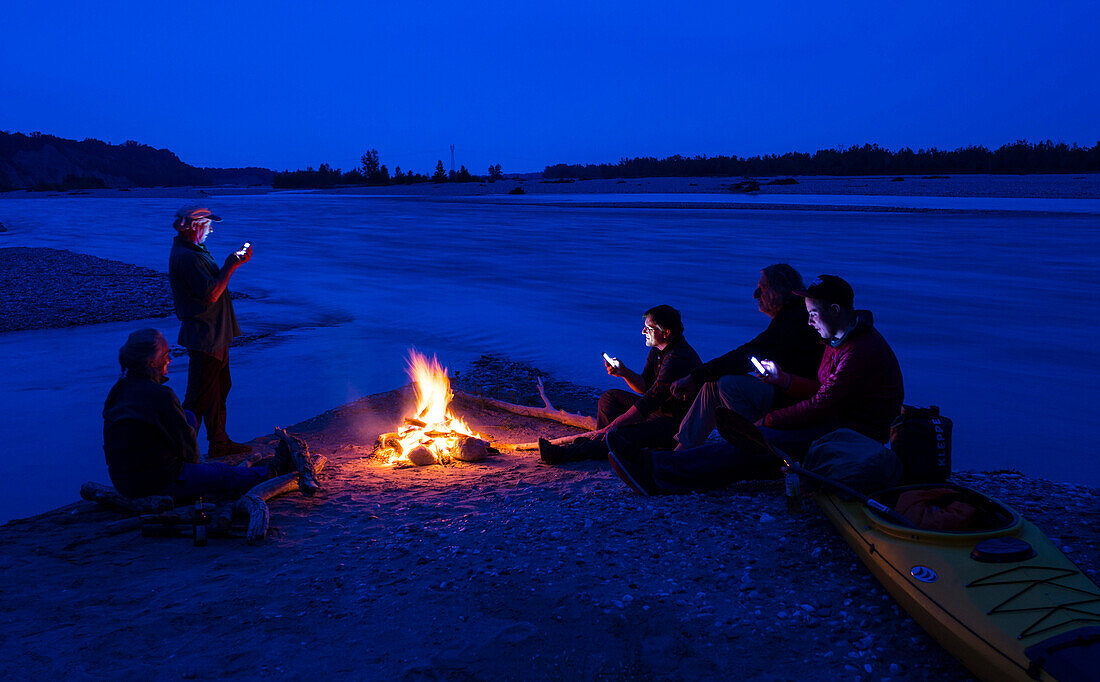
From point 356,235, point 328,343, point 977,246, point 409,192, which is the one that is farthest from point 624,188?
point 328,343

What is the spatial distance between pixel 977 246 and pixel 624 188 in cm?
5438

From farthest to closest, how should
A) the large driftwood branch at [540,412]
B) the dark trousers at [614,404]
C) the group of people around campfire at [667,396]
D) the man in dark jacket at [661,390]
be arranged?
the large driftwood branch at [540,412], the dark trousers at [614,404], the man in dark jacket at [661,390], the group of people around campfire at [667,396]

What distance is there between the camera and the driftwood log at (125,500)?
513 centimetres

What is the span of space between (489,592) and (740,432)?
6.01 ft

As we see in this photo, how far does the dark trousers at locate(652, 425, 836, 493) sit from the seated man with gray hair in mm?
3134

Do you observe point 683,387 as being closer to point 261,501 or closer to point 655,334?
point 655,334

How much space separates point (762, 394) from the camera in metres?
5.47

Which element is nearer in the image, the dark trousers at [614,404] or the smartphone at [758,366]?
the smartphone at [758,366]

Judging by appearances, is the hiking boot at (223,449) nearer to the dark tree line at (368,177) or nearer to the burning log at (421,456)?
the burning log at (421,456)

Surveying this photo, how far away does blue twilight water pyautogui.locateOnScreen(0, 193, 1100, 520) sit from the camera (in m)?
7.93

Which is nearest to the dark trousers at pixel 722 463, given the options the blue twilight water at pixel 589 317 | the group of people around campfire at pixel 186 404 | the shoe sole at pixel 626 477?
the shoe sole at pixel 626 477

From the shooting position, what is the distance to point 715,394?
5.57 meters

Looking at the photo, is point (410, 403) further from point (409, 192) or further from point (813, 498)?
point (409, 192)

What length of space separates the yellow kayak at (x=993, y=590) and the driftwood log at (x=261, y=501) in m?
3.41
